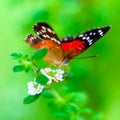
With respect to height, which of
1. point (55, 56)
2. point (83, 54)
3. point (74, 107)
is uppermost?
point (83, 54)

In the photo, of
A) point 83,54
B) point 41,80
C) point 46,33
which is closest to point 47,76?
point 41,80

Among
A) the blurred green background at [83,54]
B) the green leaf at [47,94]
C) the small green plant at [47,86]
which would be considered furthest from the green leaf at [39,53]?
the blurred green background at [83,54]

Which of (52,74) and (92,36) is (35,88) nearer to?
(52,74)

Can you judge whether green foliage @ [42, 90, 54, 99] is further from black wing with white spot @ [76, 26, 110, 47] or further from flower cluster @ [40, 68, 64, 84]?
black wing with white spot @ [76, 26, 110, 47]

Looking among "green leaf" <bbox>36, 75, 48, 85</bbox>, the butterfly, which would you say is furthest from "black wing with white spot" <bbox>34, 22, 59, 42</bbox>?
"green leaf" <bbox>36, 75, 48, 85</bbox>

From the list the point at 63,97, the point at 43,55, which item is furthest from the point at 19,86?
the point at 43,55

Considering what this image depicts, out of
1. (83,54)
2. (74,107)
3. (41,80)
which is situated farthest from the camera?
(83,54)
